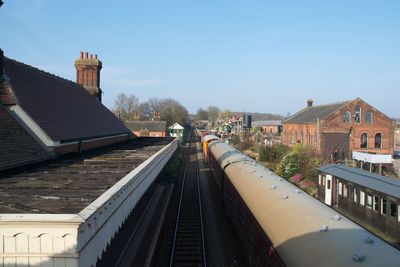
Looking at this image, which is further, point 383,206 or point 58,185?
point 383,206

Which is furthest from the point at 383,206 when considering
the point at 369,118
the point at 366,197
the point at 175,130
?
the point at 175,130

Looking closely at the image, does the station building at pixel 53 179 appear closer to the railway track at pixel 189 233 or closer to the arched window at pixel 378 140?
the railway track at pixel 189 233

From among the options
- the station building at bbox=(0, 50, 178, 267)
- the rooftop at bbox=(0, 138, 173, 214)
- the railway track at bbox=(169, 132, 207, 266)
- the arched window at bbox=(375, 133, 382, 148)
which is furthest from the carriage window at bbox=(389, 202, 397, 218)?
the arched window at bbox=(375, 133, 382, 148)

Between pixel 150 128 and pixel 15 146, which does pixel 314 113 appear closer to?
pixel 150 128

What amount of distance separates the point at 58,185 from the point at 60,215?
3.24m

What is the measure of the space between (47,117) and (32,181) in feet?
22.2

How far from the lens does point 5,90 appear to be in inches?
542

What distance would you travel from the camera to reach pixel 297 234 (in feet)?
20.7

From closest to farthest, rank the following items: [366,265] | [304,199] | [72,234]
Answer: [366,265], [72,234], [304,199]

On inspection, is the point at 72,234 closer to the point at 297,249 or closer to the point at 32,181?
the point at 297,249

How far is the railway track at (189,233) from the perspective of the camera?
11.8m

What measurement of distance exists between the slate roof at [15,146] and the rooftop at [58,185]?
0.36 metres

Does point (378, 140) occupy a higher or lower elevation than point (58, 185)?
higher

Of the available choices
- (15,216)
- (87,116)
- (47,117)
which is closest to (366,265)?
(15,216)
